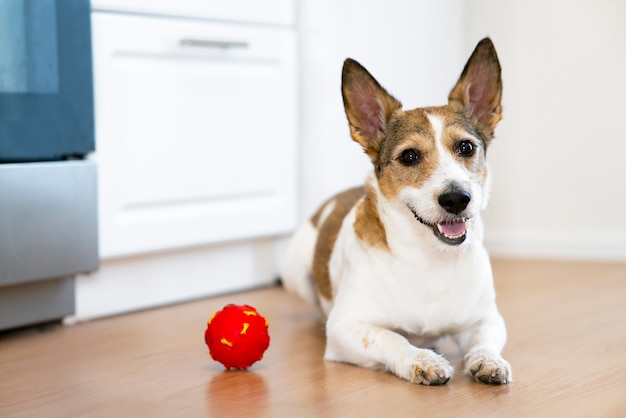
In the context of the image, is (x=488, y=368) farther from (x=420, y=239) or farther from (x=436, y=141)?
(x=436, y=141)

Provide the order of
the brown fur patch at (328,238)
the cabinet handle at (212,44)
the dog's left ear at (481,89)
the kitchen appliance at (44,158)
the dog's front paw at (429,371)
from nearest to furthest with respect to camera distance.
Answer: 1. the dog's front paw at (429,371)
2. the dog's left ear at (481,89)
3. the kitchen appliance at (44,158)
4. the brown fur patch at (328,238)
5. the cabinet handle at (212,44)

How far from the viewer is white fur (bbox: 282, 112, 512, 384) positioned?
224 cm

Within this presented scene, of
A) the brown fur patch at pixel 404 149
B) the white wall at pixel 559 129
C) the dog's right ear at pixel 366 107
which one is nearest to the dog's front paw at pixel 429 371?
the brown fur patch at pixel 404 149

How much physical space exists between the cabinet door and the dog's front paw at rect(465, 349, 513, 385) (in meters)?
1.32

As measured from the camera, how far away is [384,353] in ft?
7.22

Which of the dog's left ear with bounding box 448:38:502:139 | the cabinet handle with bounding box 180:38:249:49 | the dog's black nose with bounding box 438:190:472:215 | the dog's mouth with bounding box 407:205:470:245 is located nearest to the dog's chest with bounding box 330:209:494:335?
the dog's mouth with bounding box 407:205:470:245

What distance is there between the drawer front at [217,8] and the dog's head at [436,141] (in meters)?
0.96

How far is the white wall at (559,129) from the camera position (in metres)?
4.23

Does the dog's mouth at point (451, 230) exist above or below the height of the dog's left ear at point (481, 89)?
below

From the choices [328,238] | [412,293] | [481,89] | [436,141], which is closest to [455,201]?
[436,141]

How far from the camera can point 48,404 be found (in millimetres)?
2068

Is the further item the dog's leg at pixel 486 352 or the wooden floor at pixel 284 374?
the dog's leg at pixel 486 352

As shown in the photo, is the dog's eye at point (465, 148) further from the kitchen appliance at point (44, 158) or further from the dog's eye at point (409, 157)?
the kitchen appliance at point (44, 158)

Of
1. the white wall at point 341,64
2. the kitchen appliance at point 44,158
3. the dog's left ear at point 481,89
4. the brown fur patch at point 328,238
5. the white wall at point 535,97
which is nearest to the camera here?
the dog's left ear at point 481,89
